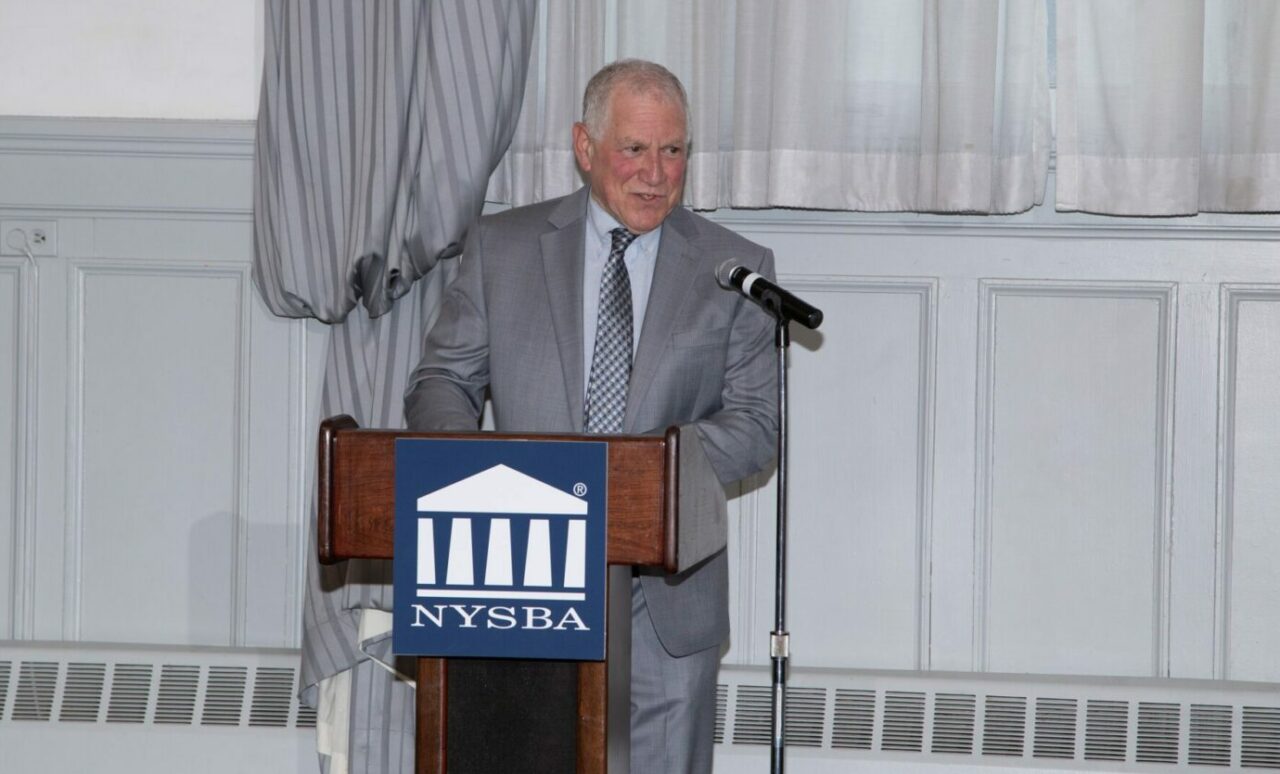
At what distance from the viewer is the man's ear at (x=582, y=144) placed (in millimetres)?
2898

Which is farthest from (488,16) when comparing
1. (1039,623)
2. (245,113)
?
(1039,623)

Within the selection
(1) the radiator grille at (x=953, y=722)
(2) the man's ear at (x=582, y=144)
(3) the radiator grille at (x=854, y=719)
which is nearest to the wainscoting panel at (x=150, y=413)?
(2) the man's ear at (x=582, y=144)

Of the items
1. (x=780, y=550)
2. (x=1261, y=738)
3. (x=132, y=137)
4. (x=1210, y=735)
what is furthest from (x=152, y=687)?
(x=1261, y=738)

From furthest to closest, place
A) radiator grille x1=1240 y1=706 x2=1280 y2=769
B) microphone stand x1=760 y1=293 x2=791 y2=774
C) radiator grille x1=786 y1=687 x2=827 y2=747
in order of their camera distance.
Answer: radiator grille x1=786 y1=687 x2=827 y2=747 < radiator grille x1=1240 y1=706 x2=1280 y2=769 < microphone stand x1=760 y1=293 x2=791 y2=774

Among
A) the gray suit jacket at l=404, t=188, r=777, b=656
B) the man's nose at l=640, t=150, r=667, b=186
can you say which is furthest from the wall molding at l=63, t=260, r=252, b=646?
the man's nose at l=640, t=150, r=667, b=186

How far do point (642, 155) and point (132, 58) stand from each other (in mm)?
1582

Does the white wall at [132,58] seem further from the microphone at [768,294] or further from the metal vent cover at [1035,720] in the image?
the metal vent cover at [1035,720]

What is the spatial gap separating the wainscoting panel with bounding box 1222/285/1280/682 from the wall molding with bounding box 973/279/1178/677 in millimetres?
136

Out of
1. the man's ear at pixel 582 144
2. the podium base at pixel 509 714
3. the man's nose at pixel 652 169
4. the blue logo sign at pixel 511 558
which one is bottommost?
the podium base at pixel 509 714

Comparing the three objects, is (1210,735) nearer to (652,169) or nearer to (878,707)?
(878,707)

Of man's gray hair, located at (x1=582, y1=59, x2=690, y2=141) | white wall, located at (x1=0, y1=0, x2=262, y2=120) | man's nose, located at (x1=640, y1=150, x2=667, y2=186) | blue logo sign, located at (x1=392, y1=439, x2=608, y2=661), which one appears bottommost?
blue logo sign, located at (x1=392, y1=439, x2=608, y2=661)

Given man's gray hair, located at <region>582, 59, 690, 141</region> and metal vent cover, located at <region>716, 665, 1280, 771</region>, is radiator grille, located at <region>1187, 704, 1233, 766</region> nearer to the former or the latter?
metal vent cover, located at <region>716, 665, 1280, 771</region>

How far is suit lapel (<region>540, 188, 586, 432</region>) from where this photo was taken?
275cm

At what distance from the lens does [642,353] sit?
2.74m
